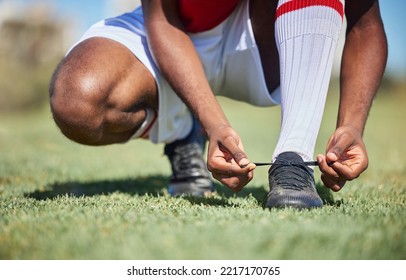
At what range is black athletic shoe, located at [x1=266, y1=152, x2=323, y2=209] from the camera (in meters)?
1.43

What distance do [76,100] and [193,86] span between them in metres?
0.41

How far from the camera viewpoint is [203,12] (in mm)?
1905

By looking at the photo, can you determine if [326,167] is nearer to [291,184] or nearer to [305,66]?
[291,184]

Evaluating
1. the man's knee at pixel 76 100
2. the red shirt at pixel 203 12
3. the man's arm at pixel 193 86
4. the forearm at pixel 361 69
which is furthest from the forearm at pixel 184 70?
the forearm at pixel 361 69

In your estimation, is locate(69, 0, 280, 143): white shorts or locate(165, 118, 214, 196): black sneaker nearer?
locate(69, 0, 280, 143): white shorts

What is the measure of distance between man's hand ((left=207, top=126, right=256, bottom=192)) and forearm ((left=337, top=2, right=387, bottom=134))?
1.31ft

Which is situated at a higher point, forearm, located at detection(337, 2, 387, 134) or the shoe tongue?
forearm, located at detection(337, 2, 387, 134)

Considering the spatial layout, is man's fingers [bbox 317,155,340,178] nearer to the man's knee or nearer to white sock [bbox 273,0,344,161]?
white sock [bbox 273,0,344,161]

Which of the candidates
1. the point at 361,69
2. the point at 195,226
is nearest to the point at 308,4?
the point at 361,69

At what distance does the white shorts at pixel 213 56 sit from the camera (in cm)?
196

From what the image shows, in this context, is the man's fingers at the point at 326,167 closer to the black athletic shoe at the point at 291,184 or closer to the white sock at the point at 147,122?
the black athletic shoe at the point at 291,184

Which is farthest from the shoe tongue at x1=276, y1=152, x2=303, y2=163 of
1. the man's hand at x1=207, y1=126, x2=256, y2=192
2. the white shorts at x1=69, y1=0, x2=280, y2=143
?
the white shorts at x1=69, y1=0, x2=280, y2=143

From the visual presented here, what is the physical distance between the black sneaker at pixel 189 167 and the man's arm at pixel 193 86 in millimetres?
499
